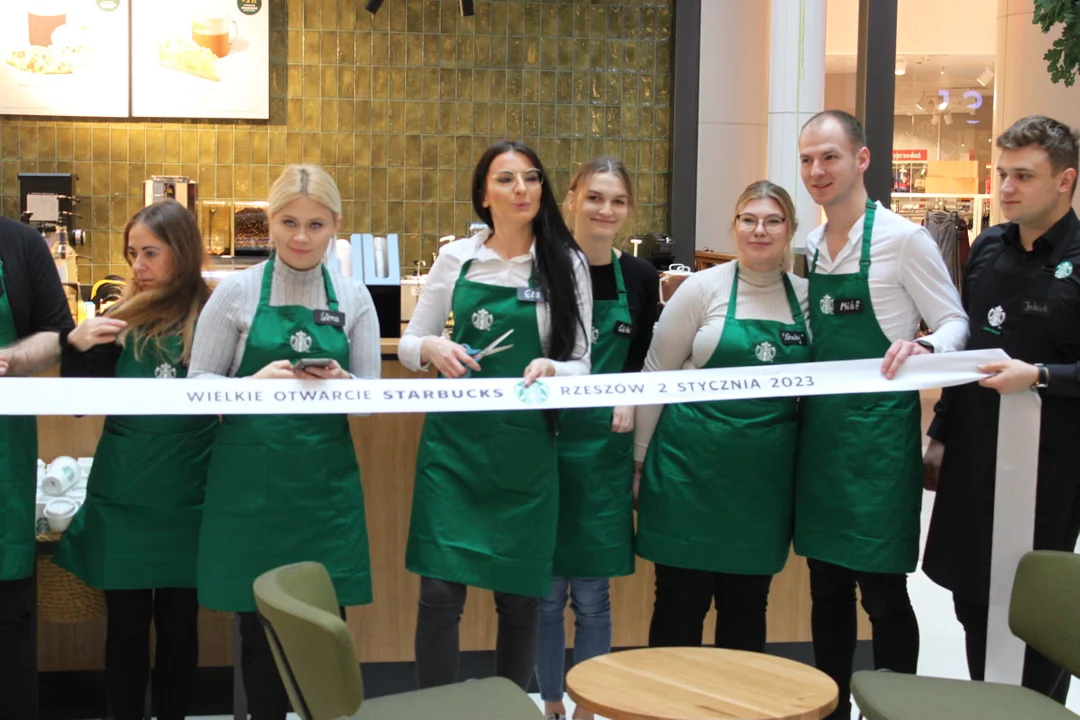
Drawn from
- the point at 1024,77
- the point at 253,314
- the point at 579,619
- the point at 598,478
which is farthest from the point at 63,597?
the point at 1024,77

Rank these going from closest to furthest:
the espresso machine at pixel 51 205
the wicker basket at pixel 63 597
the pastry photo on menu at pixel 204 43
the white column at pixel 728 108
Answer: the wicker basket at pixel 63 597
the espresso machine at pixel 51 205
the pastry photo on menu at pixel 204 43
the white column at pixel 728 108

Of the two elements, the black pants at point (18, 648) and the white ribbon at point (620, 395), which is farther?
the black pants at point (18, 648)

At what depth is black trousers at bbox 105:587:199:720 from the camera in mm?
2887

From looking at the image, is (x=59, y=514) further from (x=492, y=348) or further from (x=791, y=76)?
(x=791, y=76)

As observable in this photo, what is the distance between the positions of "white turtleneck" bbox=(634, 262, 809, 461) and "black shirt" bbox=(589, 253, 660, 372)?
0.37 feet

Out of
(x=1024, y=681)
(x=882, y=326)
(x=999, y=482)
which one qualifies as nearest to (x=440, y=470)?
(x=882, y=326)

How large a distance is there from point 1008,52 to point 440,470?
719cm

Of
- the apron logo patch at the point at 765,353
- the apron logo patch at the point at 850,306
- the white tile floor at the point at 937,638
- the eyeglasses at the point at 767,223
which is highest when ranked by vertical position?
the eyeglasses at the point at 767,223

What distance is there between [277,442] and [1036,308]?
182 cm

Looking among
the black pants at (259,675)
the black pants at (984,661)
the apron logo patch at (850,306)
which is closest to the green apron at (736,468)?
the apron logo patch at (850,306)

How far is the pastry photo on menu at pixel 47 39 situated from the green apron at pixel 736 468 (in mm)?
6184

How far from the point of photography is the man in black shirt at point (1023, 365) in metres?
2.73

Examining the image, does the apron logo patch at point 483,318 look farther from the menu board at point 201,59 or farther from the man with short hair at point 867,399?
the menu board at point 201,59

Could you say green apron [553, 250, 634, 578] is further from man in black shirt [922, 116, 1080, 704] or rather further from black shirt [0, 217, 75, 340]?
black shirt [0, 217, 75, 340]
